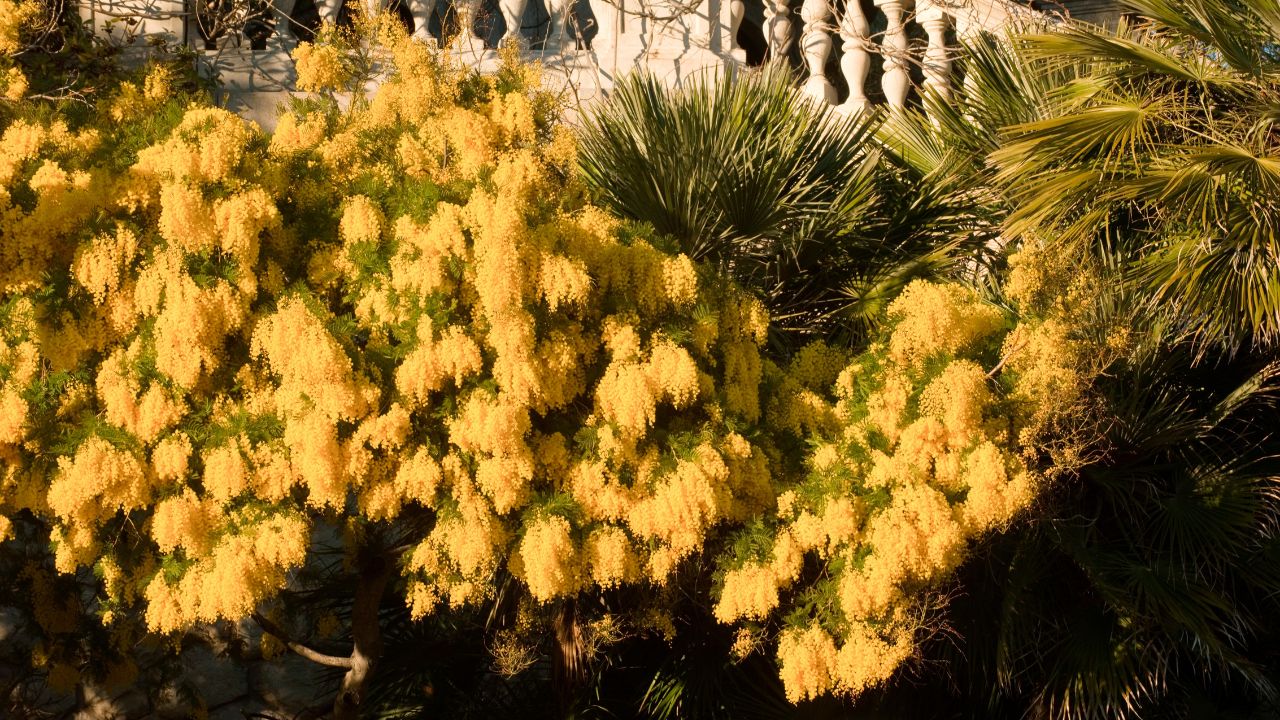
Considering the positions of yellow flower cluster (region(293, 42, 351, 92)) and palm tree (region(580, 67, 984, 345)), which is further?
palm tree (region(580, 67, 984, 345))

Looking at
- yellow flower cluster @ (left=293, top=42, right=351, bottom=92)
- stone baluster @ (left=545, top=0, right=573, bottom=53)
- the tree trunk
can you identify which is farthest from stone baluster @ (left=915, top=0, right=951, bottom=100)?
the tree trunk

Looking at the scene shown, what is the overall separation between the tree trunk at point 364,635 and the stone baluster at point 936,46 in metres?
5.00

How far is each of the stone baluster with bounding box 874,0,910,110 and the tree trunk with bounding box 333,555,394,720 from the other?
4821 mm

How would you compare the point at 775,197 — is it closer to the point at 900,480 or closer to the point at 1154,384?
the point at 900,480

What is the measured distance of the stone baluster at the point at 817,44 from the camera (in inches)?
397

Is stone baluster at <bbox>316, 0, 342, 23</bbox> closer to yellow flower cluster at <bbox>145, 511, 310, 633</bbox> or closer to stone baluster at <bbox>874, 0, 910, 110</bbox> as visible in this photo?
stone baluster at <bbox>874, 0, 910, 110</bbox>

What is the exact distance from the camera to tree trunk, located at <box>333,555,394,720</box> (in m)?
8.20

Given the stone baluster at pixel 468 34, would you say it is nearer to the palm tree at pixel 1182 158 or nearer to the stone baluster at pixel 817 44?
the stone baluster at pixel 817 44

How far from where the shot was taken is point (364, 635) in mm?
8211

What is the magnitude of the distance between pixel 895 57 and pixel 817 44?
561mm

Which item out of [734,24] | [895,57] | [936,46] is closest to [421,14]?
[734,24]

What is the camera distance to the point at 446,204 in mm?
6340

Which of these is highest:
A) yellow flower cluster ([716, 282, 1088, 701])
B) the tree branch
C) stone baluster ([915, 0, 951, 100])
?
stone baluster ([915, 0, 951, 100])

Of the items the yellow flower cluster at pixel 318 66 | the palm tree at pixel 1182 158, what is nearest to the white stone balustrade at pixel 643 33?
the yellow flower cluster at pixel 318 66
